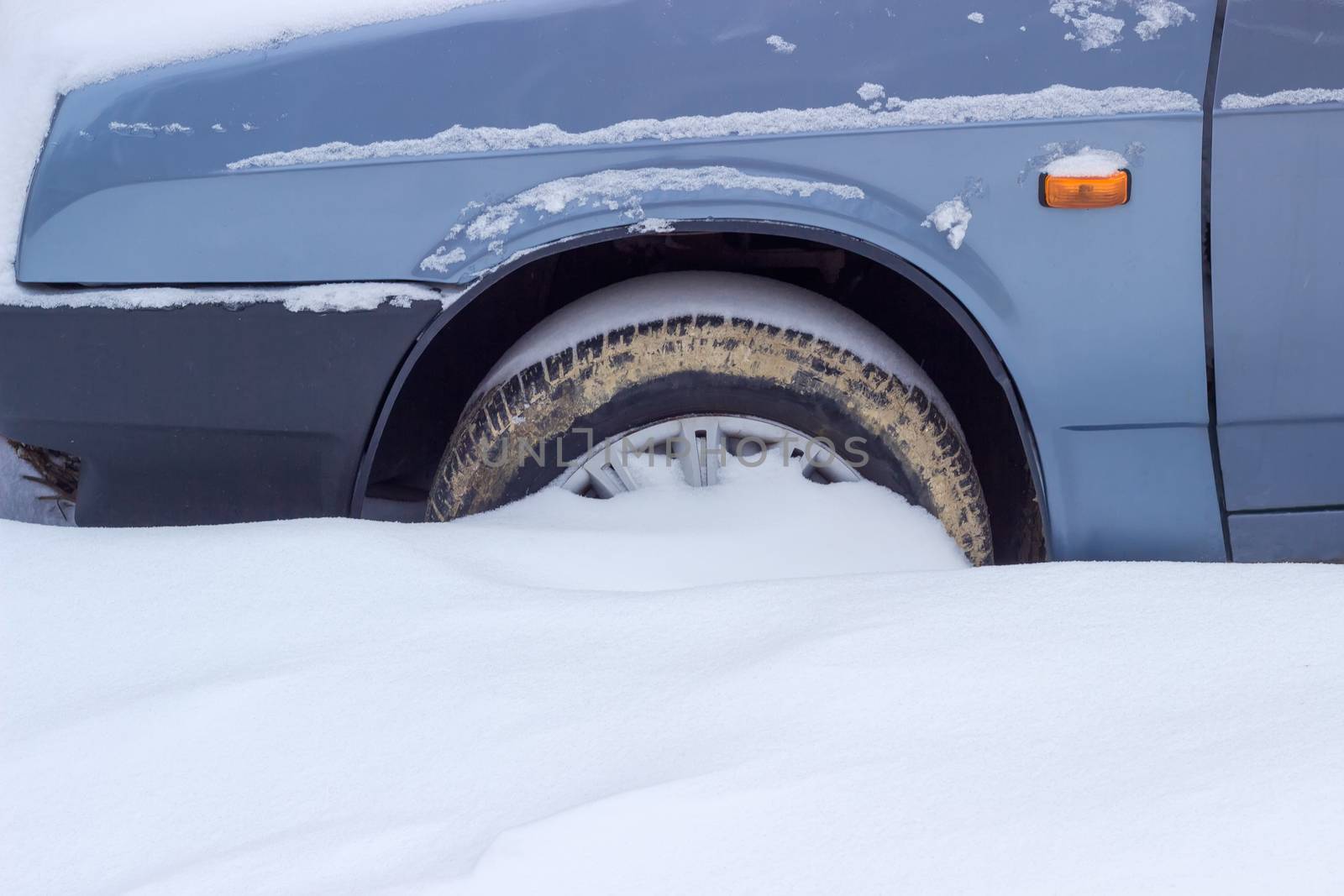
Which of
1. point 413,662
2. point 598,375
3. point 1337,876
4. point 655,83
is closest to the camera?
point 1337,876

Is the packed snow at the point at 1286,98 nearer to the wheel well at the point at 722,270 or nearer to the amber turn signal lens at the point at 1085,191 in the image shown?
the amber turn signal lens at the point at 1085,191

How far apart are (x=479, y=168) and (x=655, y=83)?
302 mm

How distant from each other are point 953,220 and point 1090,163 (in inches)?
8.4

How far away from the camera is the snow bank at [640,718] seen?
41.1 inches

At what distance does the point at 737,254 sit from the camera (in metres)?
1.94

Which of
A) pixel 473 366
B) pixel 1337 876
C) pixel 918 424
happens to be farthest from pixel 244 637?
pixel 1337 876

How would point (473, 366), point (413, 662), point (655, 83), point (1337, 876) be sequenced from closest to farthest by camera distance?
point (1337, 876)
point (413, 662)
point (655, 83)
point (473, 366)

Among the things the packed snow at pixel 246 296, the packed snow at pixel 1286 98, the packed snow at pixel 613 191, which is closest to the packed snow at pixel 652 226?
the packed snow at pixel 613 191

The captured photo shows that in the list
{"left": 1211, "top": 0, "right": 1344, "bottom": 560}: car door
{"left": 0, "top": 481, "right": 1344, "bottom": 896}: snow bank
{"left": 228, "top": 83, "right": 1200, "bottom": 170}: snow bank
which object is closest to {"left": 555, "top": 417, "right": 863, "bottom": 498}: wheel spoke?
{"left": 0, "top": 481, "right": 1344, "bottom": 896}: snow bank

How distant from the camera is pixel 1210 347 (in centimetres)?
165

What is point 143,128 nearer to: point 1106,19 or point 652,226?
point 652,226

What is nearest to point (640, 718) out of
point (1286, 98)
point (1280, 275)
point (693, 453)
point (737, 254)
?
point (693, 453)

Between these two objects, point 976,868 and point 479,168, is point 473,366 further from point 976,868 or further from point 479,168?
point 976,868

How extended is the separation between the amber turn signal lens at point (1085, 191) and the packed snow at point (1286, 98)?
0.17m
